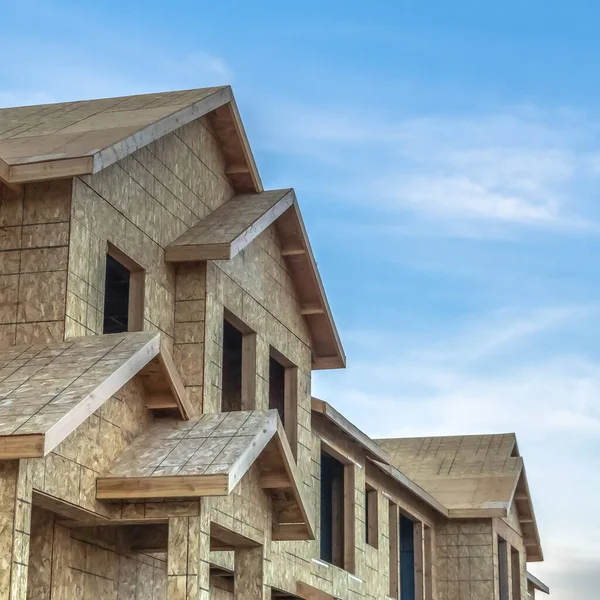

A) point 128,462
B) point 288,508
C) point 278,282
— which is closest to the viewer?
point 128,462

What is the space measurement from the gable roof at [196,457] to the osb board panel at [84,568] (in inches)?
58.3

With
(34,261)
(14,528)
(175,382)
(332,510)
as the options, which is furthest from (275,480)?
(332,510)

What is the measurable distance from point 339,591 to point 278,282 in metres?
6.57

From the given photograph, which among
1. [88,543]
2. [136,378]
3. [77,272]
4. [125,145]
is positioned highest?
[125,145]

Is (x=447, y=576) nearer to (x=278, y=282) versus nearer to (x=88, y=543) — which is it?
(x=278, y=282)

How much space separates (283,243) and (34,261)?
7.41m

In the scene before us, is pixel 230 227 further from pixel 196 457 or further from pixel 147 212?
pixel 196 457

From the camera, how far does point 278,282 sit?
76.2 ft

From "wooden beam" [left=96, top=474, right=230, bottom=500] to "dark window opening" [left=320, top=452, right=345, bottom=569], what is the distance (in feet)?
40.0

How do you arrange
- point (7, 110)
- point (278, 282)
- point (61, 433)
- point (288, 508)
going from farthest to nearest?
point (278, 282)
point (7, 110)
point (288, 508)
point (61, 433)

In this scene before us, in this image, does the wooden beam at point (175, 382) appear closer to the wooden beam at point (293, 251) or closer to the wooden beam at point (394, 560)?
the wooden beam at point (293, 251)

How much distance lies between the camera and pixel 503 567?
36.0 meters

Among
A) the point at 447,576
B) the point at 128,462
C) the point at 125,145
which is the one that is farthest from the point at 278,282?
the point at 447,576

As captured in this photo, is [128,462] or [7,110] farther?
[7,110]
